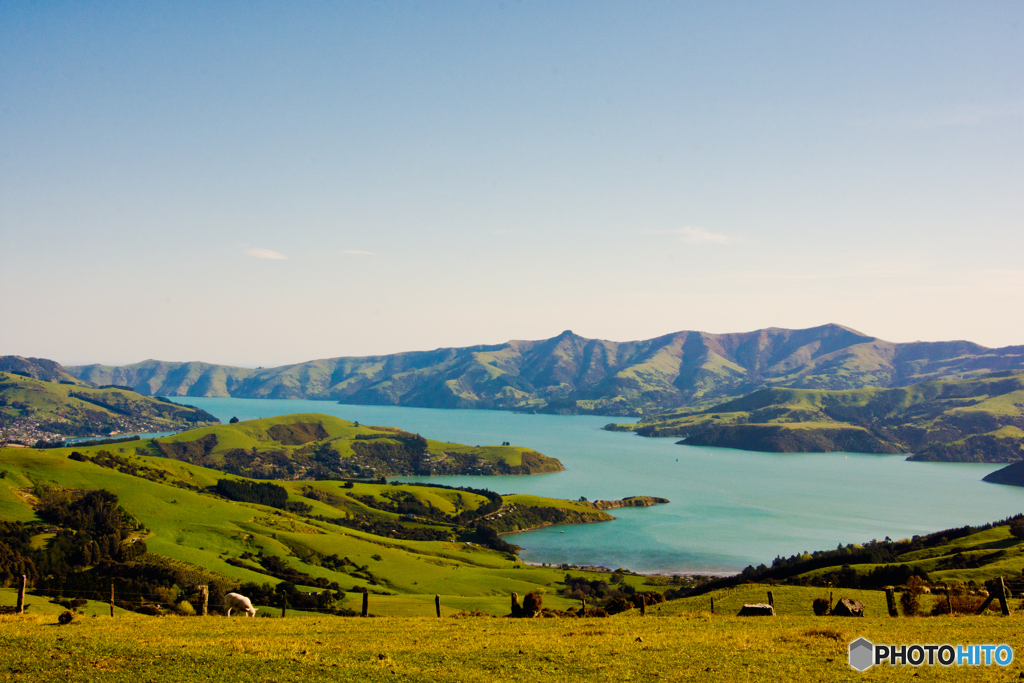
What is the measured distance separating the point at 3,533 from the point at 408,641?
302ft

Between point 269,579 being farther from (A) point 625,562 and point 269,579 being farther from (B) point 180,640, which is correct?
(A) point 625,562

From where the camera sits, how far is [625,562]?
5320 inches

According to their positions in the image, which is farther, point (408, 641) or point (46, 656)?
point (408, 641)

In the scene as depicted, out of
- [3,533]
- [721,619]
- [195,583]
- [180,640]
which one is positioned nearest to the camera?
[180,640]

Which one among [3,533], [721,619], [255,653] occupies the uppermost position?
[255,653]

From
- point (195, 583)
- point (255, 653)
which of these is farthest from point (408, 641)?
point (195, 583)

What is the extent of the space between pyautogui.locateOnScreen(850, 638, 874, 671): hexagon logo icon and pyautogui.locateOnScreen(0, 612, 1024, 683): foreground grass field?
0.36 meters

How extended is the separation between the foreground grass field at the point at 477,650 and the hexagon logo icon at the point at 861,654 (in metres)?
0.36

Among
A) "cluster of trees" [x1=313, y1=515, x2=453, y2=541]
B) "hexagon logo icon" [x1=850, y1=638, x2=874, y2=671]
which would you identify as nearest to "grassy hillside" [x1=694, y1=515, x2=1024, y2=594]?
"hexagon logo icon" [x1=850, y1=638, x2=874, y2=671]

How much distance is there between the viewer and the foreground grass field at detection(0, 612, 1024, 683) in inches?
723

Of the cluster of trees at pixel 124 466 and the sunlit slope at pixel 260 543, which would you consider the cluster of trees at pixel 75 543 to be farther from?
the cluster of trees at pixel 124 466

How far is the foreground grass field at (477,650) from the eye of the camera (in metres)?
18.4

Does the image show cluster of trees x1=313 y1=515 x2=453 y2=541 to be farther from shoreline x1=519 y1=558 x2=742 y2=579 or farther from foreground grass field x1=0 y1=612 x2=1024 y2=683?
foreground grass field x1=0 y1=612 x2=1024 y2=683

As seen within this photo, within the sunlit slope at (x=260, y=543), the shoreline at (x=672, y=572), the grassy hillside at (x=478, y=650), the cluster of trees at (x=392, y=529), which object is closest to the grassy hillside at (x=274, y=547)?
the sunlit slope at (x=260, y=543)
